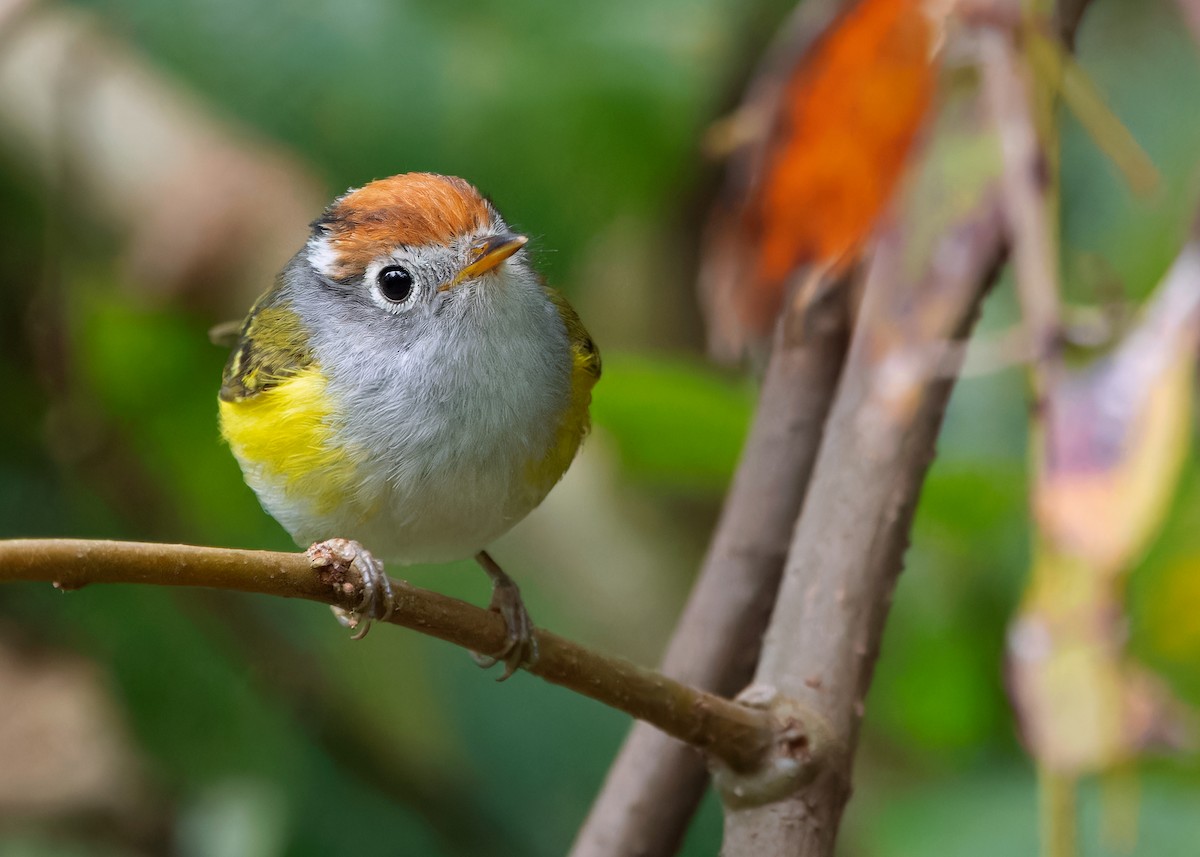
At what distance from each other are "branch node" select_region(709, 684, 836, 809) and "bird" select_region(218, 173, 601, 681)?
0.30 m

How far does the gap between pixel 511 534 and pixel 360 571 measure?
202 centimetres

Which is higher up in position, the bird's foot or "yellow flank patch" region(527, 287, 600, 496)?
"yellow flank patch" region(527, 287, 600, 496)

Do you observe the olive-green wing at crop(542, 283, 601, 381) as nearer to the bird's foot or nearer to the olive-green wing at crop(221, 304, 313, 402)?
the olive-green wing at crop(221, 304, 313, 402)

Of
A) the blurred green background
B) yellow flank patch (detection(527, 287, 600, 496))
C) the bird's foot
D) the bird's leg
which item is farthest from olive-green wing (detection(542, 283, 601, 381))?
the bird's foot

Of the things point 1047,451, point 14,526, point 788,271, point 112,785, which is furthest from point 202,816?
point 1047,451

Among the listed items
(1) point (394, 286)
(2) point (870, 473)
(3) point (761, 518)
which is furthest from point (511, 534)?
(2) point (870, 473)

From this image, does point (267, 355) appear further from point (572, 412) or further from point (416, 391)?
point (572, 412)

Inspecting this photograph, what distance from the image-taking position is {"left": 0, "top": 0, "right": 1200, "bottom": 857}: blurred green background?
2.40m

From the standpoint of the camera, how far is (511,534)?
3.34 meters

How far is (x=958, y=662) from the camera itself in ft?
8.43

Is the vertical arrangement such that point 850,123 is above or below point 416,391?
above

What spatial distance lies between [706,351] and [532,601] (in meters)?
0.99

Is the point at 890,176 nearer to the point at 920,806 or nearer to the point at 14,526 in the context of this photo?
the point at 920,806

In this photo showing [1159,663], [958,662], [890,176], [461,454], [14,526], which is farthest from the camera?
[14,526]
